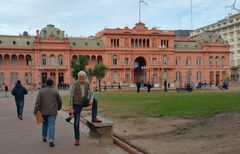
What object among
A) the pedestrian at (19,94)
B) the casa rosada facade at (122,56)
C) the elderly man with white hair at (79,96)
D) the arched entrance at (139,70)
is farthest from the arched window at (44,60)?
the elderly man with white hair at (79,96)

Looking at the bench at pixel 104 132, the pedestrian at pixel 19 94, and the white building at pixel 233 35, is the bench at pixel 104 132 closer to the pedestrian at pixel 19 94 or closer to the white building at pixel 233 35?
the pedestrian at pixel 19 94

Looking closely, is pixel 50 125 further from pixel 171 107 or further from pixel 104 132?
pixel 171 107

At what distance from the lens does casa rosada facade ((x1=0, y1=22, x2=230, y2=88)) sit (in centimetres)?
9694

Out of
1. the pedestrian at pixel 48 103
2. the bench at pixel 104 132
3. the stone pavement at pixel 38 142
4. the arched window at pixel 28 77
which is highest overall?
the arched window at pixel 28 77

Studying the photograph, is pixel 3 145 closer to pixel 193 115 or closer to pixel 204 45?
pixel 193 115

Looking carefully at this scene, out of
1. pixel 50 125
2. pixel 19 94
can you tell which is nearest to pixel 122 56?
pixel 19 94

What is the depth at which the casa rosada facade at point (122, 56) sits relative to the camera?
96938 mm

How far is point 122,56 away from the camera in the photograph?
339ft

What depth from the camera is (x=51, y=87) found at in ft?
40.0

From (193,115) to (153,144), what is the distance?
770cm

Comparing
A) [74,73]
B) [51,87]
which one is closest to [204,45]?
[74,73]

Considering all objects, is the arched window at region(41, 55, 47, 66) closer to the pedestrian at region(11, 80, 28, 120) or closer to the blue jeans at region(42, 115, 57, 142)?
the pedestrian at region(11, 80, 28, 120)

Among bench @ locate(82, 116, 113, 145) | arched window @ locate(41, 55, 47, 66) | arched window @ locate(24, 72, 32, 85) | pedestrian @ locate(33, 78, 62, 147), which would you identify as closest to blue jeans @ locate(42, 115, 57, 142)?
pedestrian @ locate(33, 78, 62, 147)

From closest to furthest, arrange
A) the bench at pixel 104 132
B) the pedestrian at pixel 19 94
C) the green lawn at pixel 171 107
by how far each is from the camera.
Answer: the bench at pixel 104 132 < the green lawn at pixel 171 107 < the pedestrian at pixel 19 94
